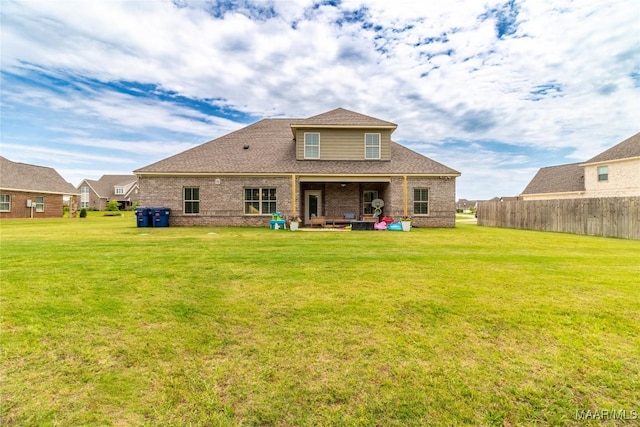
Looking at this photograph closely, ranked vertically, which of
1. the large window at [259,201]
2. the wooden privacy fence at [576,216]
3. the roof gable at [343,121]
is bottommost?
the wooden privacy fence at [576,216]

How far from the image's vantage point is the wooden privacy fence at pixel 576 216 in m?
14.6

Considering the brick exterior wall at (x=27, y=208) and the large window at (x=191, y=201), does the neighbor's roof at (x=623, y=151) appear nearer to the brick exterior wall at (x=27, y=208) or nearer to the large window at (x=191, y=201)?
the large window at (x=191, y=201)

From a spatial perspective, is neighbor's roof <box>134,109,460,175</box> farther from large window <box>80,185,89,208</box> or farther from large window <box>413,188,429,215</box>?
large window <box>80,185,89,208</box>

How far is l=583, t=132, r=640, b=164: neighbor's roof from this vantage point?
82.9 feet

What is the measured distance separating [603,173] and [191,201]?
3521 centimetres

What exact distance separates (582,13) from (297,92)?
17513 mm

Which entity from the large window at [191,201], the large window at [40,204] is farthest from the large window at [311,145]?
the large window at [40,204]

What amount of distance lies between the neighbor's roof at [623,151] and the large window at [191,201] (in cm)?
3423

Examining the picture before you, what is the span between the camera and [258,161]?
1961cm

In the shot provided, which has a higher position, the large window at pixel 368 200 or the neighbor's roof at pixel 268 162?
the neighbor's roof at pixel 268 162

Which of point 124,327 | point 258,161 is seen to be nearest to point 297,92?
point 258,161

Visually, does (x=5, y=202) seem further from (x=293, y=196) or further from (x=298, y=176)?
(x=298, y=176)

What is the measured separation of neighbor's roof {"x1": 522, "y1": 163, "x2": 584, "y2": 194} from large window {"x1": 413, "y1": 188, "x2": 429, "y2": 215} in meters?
22.5

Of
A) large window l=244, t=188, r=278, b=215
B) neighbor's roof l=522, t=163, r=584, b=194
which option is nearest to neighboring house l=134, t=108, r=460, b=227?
large window l=244, t=188, r=278, b=215
